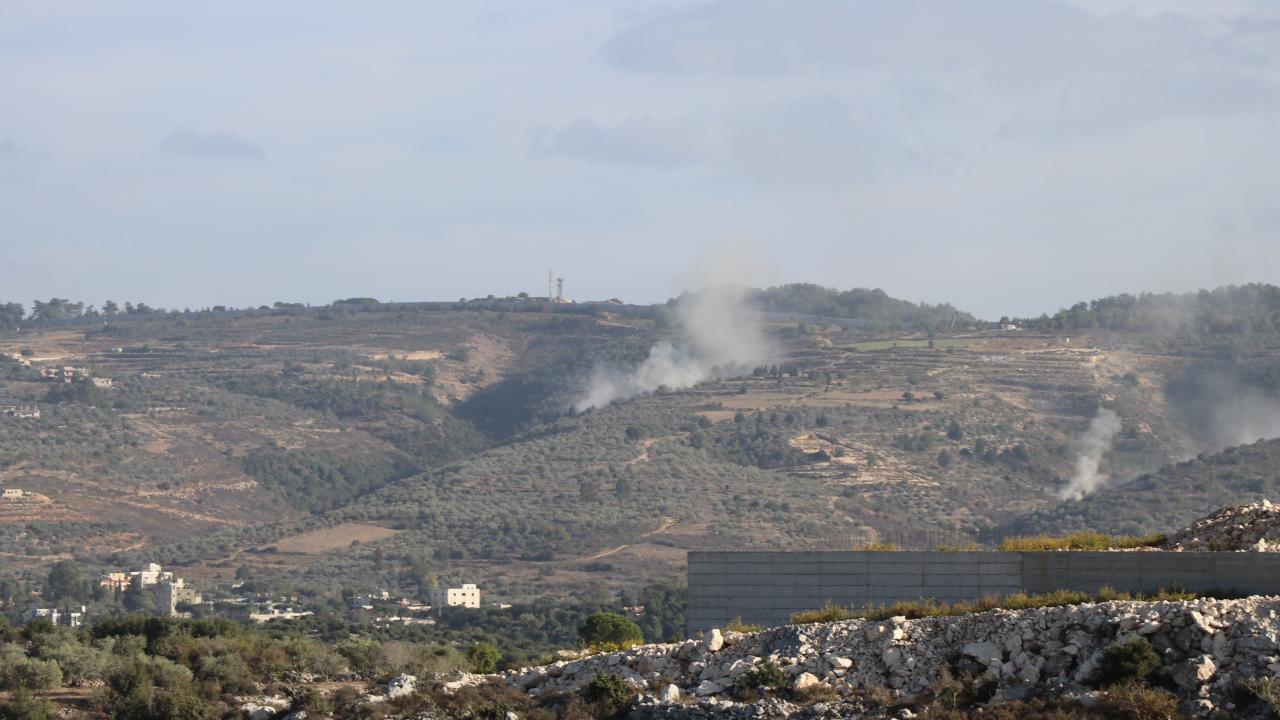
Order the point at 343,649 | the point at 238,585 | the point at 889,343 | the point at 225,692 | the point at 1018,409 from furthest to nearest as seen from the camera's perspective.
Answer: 1. the point at 889,343
2. the point at 1018,409
3. the point at 238,585
4. the point at 343,649
5. the point at 225,692

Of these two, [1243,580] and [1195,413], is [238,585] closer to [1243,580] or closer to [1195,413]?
[1195,413]

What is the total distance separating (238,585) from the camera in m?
131

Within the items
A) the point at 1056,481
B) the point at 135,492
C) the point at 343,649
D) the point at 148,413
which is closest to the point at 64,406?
the point at 148,413

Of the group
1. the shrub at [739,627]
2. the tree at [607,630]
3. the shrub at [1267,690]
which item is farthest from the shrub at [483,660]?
the shrub at [1267,690]

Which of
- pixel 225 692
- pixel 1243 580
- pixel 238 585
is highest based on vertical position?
pixel 1243 580

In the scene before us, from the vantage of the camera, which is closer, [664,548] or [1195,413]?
[664,548]

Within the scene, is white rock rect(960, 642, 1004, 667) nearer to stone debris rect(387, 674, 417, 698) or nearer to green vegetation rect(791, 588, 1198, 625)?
green vegetation rect(791, 588, 1198, 625)

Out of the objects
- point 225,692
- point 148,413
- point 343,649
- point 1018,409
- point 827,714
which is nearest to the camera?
point 827,714

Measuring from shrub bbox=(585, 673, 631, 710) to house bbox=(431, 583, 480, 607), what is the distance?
83.8m

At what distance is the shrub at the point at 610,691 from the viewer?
107 feet

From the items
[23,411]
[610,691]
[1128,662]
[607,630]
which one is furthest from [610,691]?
[23,411]

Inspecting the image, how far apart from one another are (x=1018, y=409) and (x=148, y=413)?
69906mm

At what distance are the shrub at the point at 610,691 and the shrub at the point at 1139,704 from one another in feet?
24.0

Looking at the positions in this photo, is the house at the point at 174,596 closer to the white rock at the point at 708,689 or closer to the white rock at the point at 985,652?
the white rock at the point at 708,689
